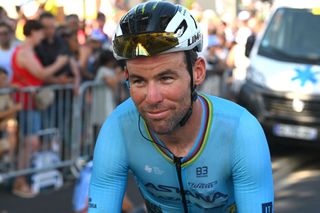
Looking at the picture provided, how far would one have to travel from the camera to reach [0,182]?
732 cm

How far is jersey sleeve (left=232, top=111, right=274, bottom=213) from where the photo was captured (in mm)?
2553

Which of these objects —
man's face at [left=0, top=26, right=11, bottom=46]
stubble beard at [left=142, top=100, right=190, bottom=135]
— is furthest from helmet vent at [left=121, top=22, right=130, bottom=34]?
man's face at [left=0, top=26, right=11, bottom=46]

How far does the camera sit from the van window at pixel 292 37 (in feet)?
30.6

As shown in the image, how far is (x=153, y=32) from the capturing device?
239 cm

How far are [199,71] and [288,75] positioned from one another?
662cm

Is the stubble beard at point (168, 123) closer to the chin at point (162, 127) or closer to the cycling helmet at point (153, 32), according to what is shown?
the chin at point (162, 127)

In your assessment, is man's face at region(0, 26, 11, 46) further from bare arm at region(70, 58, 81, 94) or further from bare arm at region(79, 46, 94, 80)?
bare arm at region(79, 46, 94, 80)

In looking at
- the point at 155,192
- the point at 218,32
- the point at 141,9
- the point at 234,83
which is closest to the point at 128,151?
the point at 155,192

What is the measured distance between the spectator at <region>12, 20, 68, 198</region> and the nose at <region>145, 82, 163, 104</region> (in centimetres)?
504

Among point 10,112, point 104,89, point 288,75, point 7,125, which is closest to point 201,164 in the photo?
point 10,112

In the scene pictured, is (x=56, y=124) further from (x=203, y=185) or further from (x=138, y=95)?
(x=138, y=95)

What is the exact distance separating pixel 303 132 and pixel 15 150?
4024 mm

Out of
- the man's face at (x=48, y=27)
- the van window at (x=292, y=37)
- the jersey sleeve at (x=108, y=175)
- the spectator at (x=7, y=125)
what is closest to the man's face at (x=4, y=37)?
the man's face at (x=48, y=27)

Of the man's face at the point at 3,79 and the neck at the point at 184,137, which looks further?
the man's face at the point at 3,79
